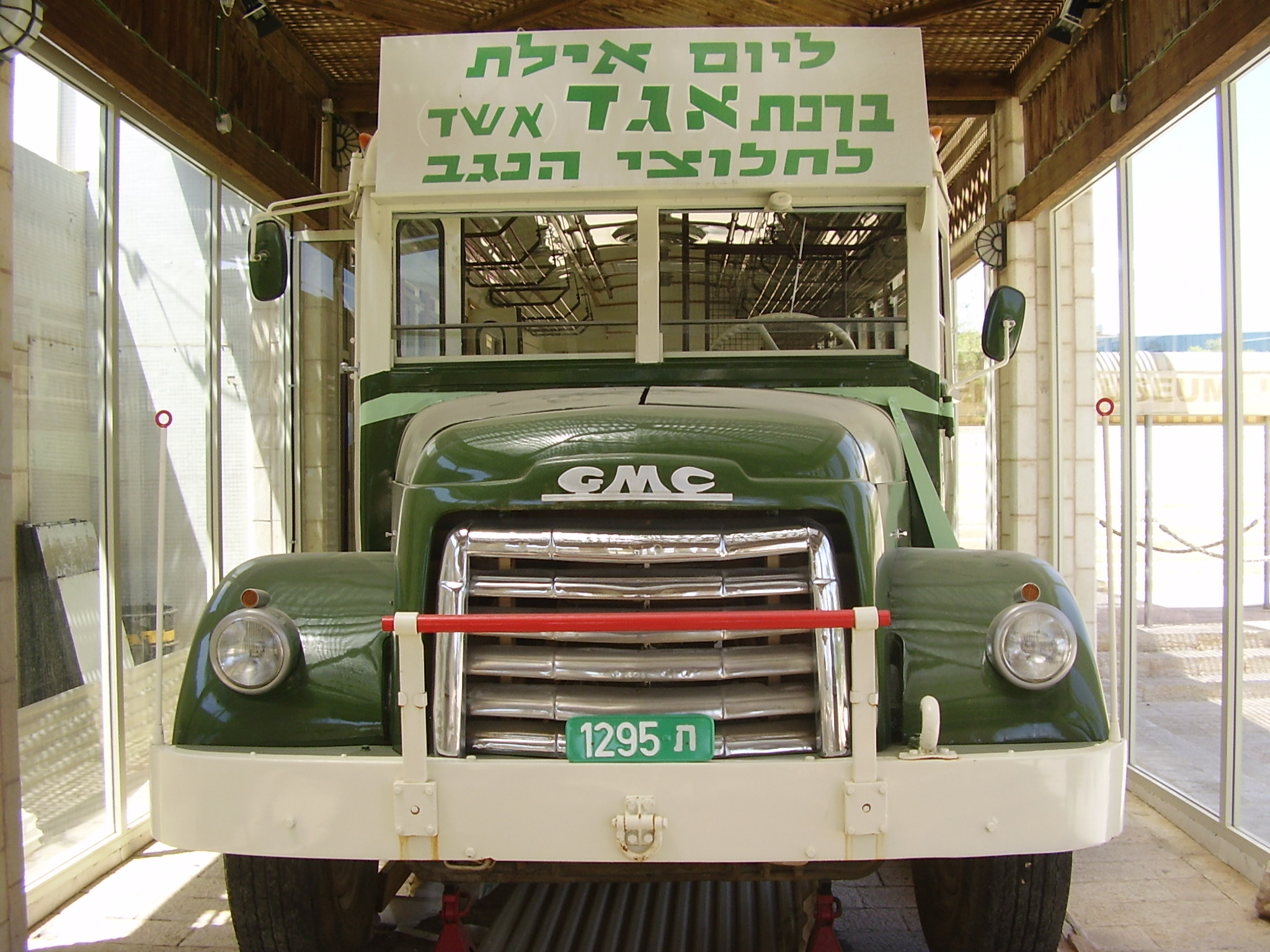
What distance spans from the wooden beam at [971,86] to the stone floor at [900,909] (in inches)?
185

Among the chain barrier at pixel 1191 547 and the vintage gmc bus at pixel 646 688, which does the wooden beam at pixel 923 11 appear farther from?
the vintage gmc bus at pixel 646 688

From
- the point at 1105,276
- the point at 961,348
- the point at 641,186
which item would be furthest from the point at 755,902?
Answer: the point at 961,348

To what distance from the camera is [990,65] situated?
6.73 metres

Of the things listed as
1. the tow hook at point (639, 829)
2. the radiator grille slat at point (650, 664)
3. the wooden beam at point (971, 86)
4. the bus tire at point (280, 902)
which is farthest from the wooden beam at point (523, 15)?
the tow hook at point (639, 829)

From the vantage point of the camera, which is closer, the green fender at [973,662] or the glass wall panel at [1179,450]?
the green fender at [973,662]

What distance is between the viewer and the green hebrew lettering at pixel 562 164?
3555 millimetres

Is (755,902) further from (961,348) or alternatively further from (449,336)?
(961,348)

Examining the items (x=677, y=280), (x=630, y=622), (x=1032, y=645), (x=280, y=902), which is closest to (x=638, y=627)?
(x=630, y=622)

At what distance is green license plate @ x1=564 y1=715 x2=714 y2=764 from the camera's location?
90.2 inches

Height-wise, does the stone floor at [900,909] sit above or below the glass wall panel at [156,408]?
below

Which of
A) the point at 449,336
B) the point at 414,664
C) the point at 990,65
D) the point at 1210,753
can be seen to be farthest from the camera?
the point at 990,65

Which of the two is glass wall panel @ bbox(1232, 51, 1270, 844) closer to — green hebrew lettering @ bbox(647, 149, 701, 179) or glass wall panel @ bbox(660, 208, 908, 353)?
glass wall panel @ bbox(660, 208, 908, 353)

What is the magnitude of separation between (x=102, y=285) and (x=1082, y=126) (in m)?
4.97

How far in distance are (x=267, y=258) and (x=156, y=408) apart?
5.66 ft
